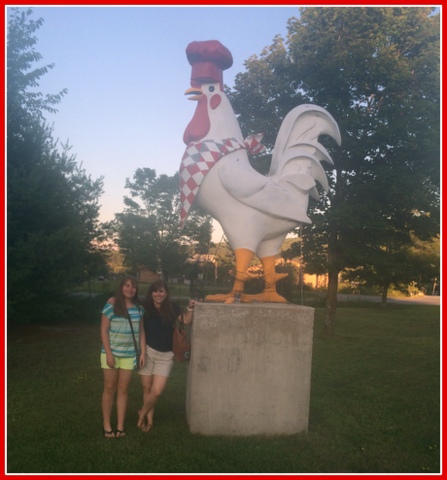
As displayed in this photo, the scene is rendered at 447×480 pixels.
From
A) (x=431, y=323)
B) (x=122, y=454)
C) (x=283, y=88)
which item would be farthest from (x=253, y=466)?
(x=431, y=323)

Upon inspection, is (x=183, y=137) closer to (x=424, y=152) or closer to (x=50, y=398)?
(x=50, y=398)

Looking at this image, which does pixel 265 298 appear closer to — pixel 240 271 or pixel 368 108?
pixel 240 271

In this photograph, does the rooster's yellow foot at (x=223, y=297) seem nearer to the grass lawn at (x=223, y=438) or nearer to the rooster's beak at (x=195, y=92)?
the grass lawn at (x=223, y=438)

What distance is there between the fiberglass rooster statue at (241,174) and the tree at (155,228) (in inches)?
427

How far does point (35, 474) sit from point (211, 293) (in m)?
2.43

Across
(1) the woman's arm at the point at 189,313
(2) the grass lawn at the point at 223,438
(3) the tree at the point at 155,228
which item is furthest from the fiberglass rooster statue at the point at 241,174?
(3) the tree at the point at 155,228

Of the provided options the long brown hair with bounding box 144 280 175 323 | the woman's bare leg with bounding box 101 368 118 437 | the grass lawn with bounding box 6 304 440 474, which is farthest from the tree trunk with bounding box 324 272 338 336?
the woman's bare leg with bounding box 101 368 118 437

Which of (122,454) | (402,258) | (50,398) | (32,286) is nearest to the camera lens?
(122,454)

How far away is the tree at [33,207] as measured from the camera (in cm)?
750

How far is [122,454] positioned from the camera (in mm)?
3938

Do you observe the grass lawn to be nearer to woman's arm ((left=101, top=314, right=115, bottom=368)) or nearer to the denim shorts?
the denim shorts

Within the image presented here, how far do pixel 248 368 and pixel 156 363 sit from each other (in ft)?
2.89

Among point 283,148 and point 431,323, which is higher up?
point 283,148

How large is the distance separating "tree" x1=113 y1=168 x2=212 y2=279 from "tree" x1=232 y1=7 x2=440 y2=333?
5.86 meters
